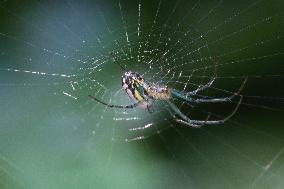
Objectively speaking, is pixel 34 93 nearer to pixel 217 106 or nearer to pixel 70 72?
pixel 70 72

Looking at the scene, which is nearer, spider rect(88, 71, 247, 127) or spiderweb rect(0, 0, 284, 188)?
spider rect(88, 71, 247, 127)

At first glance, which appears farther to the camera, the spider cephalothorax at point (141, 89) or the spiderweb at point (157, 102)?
the spiderweb at point (157, 102)

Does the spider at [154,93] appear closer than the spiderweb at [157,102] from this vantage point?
Yes

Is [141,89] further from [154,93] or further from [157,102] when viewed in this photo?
[157,102]

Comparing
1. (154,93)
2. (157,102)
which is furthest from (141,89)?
(157,102)

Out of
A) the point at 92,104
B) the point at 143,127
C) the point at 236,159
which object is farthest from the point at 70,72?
the point at 236,159

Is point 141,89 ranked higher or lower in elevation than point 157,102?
higher

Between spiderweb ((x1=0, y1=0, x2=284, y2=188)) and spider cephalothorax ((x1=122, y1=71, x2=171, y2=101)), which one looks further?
spiderweb ((x1=0, y1=0, x2=284, y2=188))

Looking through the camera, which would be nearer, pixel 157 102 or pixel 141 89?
pixel 141 89
